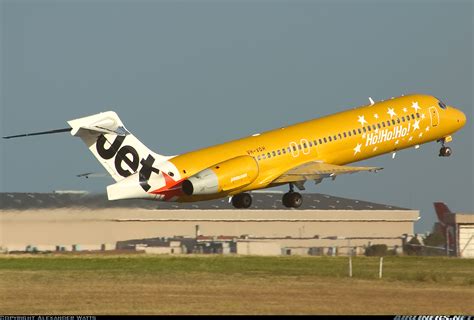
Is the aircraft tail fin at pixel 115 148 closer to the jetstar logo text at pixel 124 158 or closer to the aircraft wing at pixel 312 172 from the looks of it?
the jetstar logo text at pixel 124 158

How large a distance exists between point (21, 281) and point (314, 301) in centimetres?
1295

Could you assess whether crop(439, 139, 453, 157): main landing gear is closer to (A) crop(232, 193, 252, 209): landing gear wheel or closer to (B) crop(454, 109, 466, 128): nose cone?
(B) crop(454, 109, 466, 128): nose cone

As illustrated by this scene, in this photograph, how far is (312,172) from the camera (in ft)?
195

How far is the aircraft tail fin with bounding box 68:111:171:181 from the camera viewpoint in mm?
55834

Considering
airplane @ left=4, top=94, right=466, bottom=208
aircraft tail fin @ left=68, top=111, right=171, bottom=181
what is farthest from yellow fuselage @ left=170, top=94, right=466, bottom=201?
aircraft tail fin @ left=68, top=111, right=171, bottom=181

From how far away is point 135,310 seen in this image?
43.8 meters

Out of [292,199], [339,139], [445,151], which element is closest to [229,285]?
[292,199]

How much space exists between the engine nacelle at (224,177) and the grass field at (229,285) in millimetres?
3575

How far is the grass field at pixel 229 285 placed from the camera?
44875 millimetres

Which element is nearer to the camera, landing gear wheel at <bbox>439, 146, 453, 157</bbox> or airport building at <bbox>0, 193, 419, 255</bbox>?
airport building at <bbox>0, 193, 419, 255</bbox>

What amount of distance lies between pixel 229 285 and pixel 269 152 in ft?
29.5

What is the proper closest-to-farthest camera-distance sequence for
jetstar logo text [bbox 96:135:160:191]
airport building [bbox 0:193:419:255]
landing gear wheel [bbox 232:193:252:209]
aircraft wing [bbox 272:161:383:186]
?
jetstar logo text [bbox 96:135:160:191]
airport building [bbox 0:193:419:255]
aircraft wing [bbox 272:161:383:186]
landing gear wheel [bbox 232:193:252:209]

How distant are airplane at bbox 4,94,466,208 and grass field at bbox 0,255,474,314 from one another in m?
3.57

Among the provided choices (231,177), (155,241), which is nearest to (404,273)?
(231,177)
